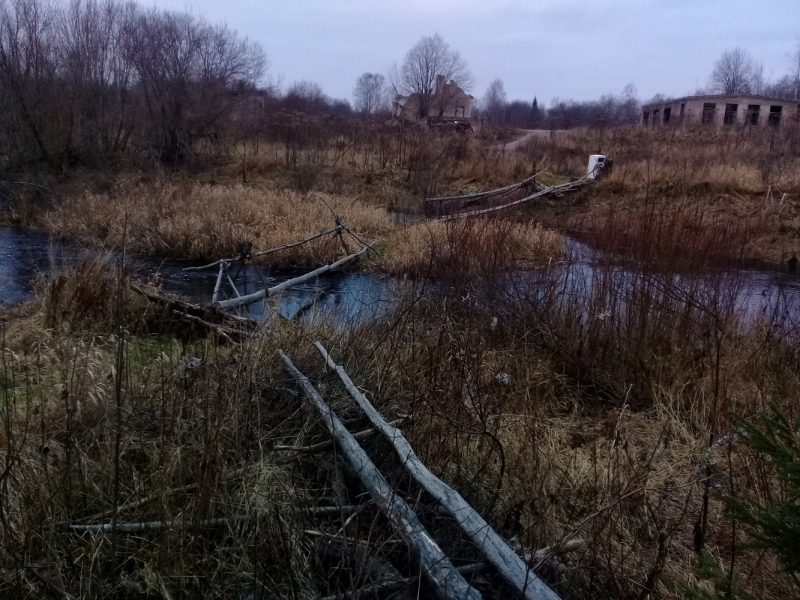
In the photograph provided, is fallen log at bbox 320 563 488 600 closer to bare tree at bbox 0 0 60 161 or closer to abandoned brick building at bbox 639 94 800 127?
bare tree at bbox 0 0 60 161

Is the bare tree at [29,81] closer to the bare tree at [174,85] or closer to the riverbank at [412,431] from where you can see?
the bare tree at [174,85]

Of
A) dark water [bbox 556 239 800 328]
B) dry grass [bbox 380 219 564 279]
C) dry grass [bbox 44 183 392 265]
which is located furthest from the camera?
dry grass [bbox 44 183 392 265]

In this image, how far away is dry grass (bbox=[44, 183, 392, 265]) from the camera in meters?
12.8

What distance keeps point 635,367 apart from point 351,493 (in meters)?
3.16

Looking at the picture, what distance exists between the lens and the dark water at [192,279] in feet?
29.5

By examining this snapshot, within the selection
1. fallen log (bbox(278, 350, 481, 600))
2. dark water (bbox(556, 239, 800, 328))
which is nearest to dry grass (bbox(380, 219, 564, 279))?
dark water (bbox(556, 239, 800, 328))

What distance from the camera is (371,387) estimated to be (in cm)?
455

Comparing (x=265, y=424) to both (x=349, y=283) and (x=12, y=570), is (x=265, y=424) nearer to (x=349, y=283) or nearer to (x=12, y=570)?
(x=12, y=570)

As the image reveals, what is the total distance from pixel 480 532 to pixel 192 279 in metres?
9.46

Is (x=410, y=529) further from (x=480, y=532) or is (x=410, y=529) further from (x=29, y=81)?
(x=29, y=81)

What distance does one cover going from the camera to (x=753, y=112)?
35.9 m

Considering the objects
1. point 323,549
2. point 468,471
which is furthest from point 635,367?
point 323,549

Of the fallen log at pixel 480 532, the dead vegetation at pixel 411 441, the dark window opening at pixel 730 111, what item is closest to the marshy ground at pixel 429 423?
the dead vegetation at pixel 411 441

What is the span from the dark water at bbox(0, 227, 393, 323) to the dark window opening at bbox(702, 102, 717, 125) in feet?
96.1
